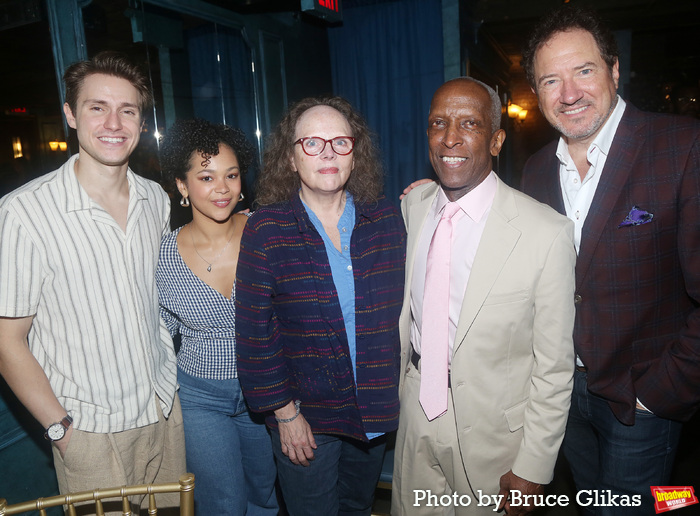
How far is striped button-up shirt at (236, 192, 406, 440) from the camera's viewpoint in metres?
1.75

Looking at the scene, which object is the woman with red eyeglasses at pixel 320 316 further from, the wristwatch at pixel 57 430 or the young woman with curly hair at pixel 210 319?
the wristwatch at pixel 57 430

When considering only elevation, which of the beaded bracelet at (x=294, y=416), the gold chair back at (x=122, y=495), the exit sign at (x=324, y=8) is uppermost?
the exit sign at (x=324, y=8)

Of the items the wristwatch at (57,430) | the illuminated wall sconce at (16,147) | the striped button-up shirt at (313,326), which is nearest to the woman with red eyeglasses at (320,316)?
the striped button-up shirt at (313,326)

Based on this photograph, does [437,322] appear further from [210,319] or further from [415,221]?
[210,319]

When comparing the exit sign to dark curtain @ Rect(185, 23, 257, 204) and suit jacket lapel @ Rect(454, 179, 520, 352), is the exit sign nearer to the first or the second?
dark curtain @ Rect(185, 23, 257, 204)

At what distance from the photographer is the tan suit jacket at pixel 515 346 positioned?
5.09 ft

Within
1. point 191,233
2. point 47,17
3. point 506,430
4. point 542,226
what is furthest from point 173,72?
point 506,430

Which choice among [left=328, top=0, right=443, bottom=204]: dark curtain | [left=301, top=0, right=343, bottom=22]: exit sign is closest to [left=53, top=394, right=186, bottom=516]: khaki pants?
[left=301, top=0, right=343, bottom=22]: exit sign

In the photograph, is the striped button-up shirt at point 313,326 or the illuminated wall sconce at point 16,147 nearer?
the striped button-up shirt at point 313,326

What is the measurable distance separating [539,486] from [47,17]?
305 cm

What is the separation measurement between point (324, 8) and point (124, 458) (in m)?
3.23

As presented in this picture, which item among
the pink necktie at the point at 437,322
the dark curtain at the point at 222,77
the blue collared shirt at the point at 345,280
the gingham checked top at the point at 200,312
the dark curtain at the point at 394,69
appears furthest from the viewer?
the dark curtain at the point at 394,69

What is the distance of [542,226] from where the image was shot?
1.56 m

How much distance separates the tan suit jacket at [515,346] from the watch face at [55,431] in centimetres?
143
